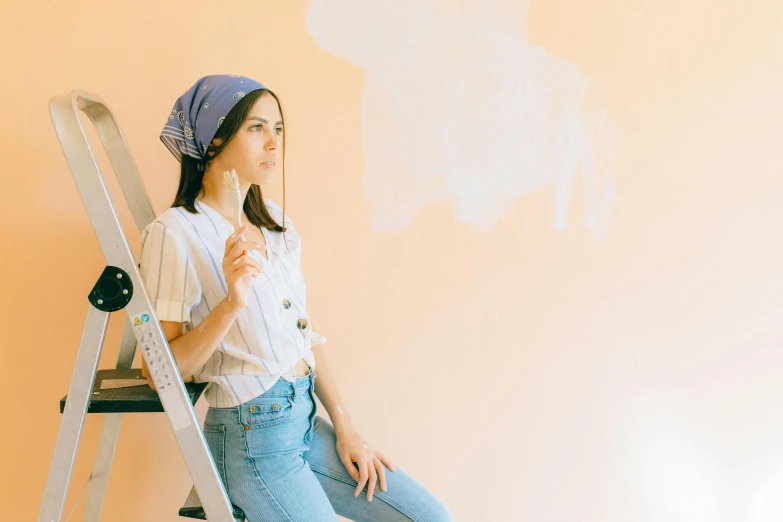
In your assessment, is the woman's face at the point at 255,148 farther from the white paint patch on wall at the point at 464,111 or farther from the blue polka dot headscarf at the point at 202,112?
the white paint patch on wall at the point at 464,111

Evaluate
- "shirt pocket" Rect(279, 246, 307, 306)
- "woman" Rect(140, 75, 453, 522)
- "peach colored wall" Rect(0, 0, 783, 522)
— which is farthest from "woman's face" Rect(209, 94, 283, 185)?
"peach colored wall" Rect(0, 0, 783, 522)

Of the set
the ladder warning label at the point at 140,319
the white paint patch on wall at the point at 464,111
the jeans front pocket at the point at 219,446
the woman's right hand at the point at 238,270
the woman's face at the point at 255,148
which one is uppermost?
the white paint patch on wall at the point at 464,111

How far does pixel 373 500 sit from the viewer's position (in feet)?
3.54

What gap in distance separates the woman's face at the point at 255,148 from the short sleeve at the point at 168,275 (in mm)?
152

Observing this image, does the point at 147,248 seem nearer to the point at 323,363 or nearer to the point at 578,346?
the point at 323,363

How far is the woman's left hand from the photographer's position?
3.51ft

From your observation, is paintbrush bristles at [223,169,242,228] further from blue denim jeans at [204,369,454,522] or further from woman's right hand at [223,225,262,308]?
blue denim jeans at [204,369,454,522]

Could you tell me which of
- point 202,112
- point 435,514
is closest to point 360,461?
point 435,514

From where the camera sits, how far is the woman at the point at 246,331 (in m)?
0.92

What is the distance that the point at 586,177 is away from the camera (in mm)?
1396

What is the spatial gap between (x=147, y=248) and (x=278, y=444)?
35cm

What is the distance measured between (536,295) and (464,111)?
42 cm

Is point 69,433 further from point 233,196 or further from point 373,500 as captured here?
point 373,500

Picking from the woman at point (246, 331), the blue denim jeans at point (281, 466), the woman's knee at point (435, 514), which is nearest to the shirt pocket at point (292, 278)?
the woman at point (246, 331)
